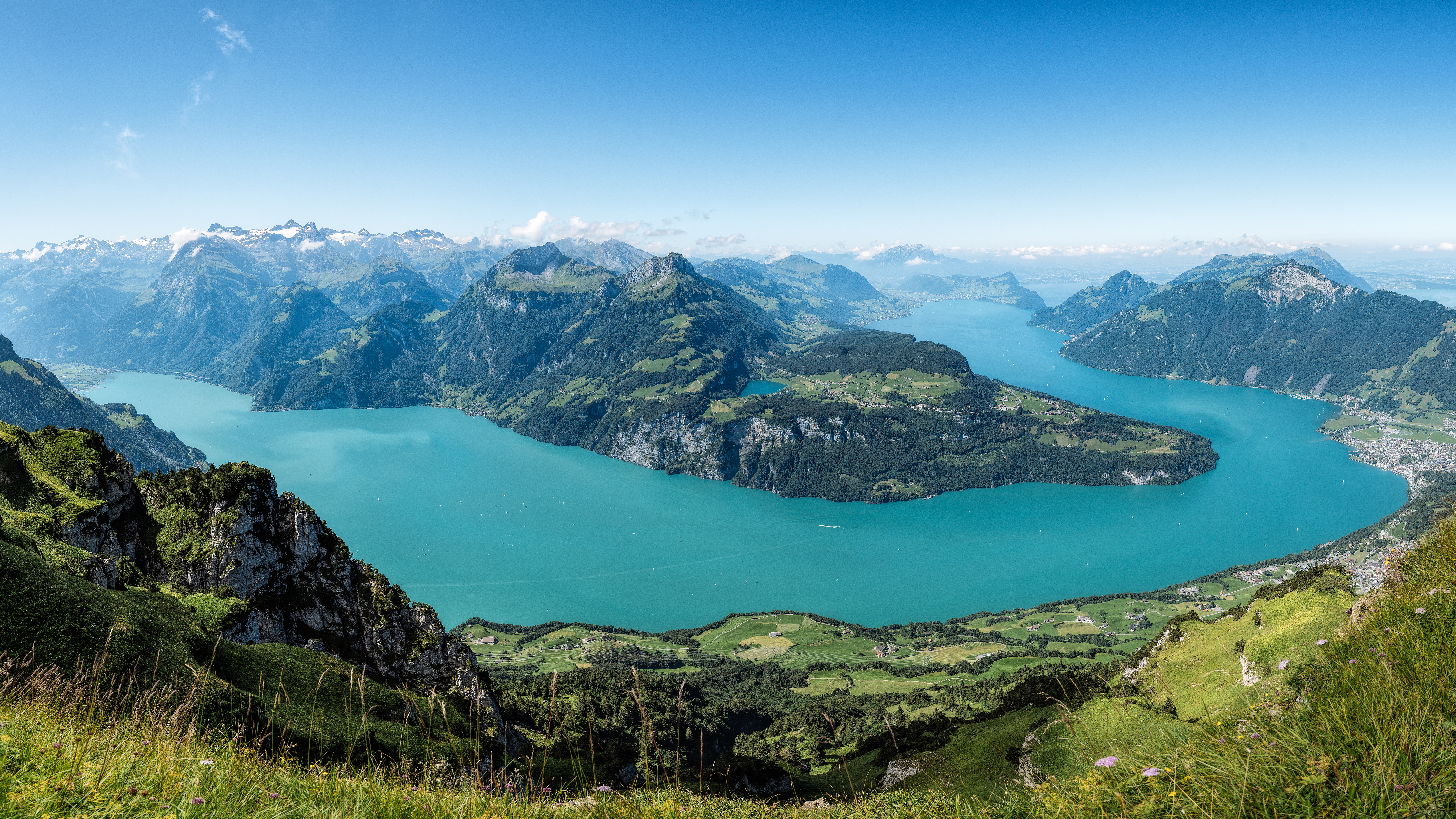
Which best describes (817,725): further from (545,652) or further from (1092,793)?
(1092,793)

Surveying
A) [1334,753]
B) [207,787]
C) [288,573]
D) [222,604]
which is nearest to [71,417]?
[288,573]

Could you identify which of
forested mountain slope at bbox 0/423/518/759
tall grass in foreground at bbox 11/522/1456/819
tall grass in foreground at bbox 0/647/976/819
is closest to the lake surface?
forested mountain slope at bbox 0/423/518/759

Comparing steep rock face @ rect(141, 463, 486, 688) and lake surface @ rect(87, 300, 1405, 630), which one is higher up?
steep rock face @ rect(141, 463, 486, 688)

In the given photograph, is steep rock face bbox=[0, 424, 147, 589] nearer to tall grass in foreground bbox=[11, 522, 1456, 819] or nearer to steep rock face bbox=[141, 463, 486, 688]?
steep rock face bbox=[141, 463, 486, 688]

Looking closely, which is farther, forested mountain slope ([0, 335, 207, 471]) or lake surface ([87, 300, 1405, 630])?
forested mountain slope ([0, 335, 207, 471])

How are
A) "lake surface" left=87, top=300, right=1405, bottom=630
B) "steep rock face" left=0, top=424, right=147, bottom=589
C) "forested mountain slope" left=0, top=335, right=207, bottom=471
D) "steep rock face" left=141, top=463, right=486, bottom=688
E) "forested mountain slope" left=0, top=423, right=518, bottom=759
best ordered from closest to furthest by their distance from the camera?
"forested mountain slope" left=0, top=423, right=518, bottom=759 → "steep rock face" left=0, top=424, right=147, bottom=589 → "steep rock face" left=141, top=463, right=486, bottom=688 → "lake surface" left=87, top=300, right=1405, bottom=630 → "forested mountain slope" left=0, top=335, right=207, bottom=471

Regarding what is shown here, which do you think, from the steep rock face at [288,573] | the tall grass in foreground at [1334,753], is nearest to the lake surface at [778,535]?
the steep rock face at [288,573]

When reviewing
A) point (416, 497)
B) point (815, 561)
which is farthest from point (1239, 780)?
point (416, 497)
